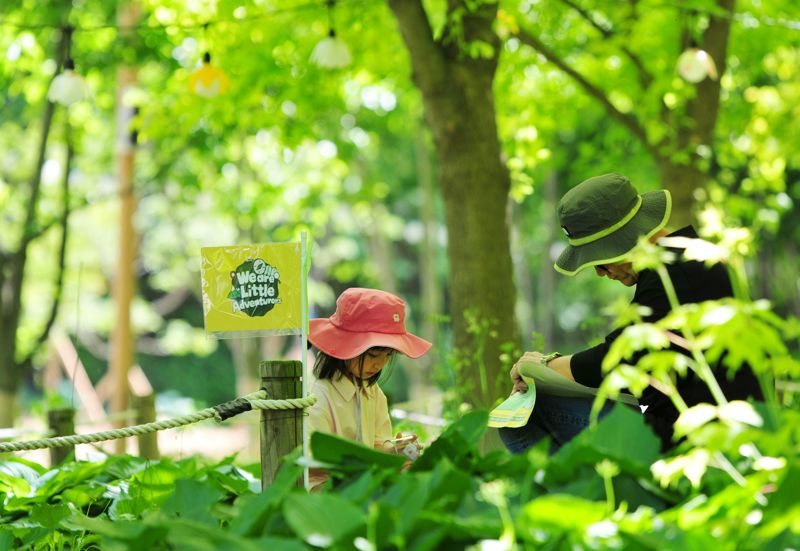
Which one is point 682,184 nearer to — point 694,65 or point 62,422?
point 694,65

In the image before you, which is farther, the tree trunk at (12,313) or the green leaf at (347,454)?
the tree trunk at (12,313)

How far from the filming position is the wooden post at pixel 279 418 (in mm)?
3453

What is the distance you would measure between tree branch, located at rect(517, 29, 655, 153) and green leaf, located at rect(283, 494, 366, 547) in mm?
5767

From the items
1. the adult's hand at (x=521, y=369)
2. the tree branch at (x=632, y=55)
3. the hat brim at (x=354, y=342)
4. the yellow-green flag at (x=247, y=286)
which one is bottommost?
the adult's hand at (x=521, y=369)

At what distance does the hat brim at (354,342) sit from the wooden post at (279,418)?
230 mm

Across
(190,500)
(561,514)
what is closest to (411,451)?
(190,500)

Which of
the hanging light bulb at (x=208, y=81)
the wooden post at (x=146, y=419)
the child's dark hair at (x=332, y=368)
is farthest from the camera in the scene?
the hanging light bulb at (x=208, y=81)

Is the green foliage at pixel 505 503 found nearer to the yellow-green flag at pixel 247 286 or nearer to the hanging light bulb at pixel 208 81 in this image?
the yellow-green flag at pixel 247 286

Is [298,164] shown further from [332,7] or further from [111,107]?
[332,7]

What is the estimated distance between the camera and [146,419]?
6957 mm

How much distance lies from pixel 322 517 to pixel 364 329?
4.78 ft

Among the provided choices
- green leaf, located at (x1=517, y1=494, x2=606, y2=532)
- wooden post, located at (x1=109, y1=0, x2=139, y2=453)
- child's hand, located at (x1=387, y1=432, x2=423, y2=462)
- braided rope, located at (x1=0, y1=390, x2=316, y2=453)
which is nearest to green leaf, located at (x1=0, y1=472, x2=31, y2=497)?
braided rope, located at (x1=0, y1=390, x2=316, y2=453)

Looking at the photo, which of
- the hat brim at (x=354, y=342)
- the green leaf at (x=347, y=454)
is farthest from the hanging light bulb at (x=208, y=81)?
the green leaf at (x=347, y=454)

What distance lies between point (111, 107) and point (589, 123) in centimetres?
715
